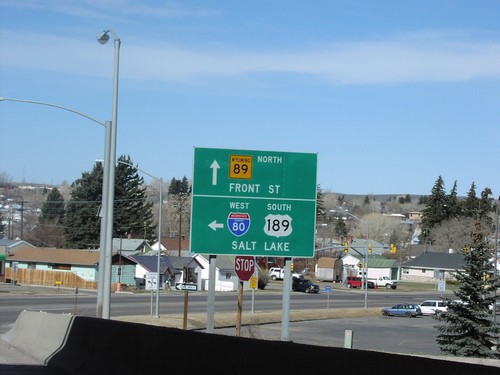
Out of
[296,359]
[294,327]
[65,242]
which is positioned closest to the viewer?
[296,359]

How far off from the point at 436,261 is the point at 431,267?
1.43 metres

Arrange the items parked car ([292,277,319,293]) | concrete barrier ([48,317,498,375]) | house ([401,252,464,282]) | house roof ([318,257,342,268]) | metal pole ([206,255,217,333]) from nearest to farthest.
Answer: concrete barrier ([48,317,498,375]), metal pole ([206,255,217,333]), parked car ([292,277,319,293]), house ([401,252,464,282]), house roof ([318,257,342,268])

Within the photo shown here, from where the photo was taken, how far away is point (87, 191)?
10344 centimetres

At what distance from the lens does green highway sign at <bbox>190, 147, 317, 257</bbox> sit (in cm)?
1708

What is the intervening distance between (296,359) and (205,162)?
804cm

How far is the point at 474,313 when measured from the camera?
1187 inches

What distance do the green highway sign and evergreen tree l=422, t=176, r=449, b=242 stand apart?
422 feet

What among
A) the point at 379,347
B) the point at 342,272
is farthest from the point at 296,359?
the point at 342,272

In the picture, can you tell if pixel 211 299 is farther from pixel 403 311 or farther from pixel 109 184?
pixel 403 311

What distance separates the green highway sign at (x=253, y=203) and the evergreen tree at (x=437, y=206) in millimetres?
128507

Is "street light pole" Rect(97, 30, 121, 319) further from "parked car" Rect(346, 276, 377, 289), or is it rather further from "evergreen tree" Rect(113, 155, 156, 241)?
"parked car" Rect(346, 276, 377, 289)

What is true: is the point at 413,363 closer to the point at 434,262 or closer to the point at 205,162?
the point at 205,162

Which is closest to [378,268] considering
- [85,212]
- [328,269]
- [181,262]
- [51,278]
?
[328,269]

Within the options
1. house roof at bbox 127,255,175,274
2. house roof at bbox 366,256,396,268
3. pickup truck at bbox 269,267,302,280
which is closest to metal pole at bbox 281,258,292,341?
house roof at bbox 127,255,175,274
